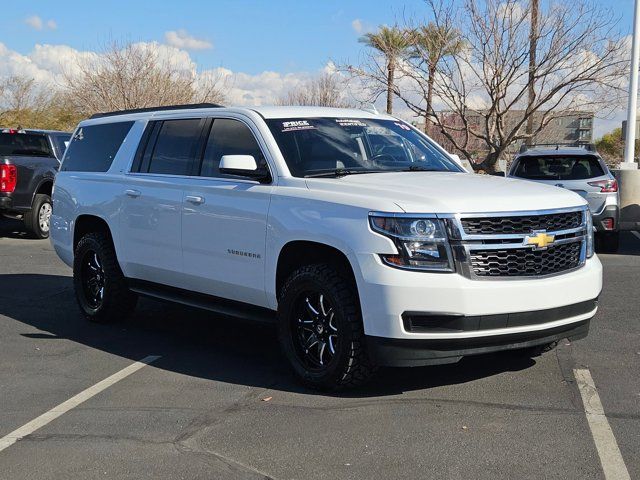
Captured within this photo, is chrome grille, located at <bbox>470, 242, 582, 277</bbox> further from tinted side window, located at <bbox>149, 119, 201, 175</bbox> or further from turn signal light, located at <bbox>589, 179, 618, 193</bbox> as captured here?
turn signal light, located at <bbox>589, 179, 618, 193</bbox>

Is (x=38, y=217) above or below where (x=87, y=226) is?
below

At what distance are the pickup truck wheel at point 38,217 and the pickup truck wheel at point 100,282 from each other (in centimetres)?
741

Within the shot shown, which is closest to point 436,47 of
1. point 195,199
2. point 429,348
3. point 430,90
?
point 430,90

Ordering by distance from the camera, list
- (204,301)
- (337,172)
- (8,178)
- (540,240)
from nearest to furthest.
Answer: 1. (540,240)
2. (337,172)
3. (204,301)
4. (8,178)

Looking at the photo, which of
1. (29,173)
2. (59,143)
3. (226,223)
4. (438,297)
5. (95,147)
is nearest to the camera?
(438,297)

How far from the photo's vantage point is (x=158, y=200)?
6945 mm

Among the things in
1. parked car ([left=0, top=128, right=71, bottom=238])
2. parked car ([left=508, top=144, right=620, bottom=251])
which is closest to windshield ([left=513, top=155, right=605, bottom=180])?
parked car ([left=508, top=144, right=620, bottom=251])

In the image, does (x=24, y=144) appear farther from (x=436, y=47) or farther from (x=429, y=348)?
(x=429, y=348)

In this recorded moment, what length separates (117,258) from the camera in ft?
25.0

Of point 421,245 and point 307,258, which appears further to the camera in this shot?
point 307,258

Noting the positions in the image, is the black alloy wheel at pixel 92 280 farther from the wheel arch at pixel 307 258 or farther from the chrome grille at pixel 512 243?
Answer: the chrome grille at pixel 512 243

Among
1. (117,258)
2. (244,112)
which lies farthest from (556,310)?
(117,258)

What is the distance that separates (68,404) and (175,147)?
2.52 metres

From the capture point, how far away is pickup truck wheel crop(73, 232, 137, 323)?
7664 millimetres
